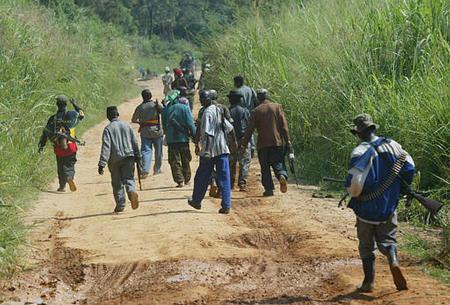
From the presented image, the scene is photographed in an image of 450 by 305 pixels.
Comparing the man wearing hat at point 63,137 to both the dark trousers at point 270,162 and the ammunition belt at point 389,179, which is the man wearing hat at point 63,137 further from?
the ammunition belt at point 389,179

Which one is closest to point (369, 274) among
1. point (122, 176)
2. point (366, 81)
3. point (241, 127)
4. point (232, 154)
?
point (122, 176)

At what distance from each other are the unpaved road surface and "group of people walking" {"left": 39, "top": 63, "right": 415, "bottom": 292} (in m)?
0.38

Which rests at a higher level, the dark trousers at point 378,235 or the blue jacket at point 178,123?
the blue jacket at point 178,123

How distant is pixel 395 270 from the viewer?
7219 millimetres

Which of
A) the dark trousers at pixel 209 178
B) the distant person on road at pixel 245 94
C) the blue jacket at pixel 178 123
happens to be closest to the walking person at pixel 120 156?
the dark trousers at pixel 209 178

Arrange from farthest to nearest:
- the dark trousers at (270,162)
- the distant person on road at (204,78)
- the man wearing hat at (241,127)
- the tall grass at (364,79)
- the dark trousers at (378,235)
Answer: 1. the distant person on road at (204,78)
2. the man wearing hat at (241,127)
3. the dark trousers at (270,162)
4. the tall grass at (364,79)
5. the dark trousers at (378,235)

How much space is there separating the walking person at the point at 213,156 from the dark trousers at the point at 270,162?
56.4 inches

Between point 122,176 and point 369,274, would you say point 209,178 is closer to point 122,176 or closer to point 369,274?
point 122,176

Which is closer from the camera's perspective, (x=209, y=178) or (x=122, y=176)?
(x=209, y=178)

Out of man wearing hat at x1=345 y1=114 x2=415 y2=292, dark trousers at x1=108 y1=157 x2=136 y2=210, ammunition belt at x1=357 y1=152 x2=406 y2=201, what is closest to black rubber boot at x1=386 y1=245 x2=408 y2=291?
man wearing hat at x1=345 y1=114 x2=415 y2=292

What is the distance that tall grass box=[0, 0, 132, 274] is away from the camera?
1097 centimetres

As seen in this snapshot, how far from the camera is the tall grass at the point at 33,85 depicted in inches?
432

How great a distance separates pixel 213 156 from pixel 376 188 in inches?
168

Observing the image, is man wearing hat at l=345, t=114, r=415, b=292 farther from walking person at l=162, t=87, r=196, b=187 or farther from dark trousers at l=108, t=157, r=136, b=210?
walking person at l=162, t=87, r=196, b=187
